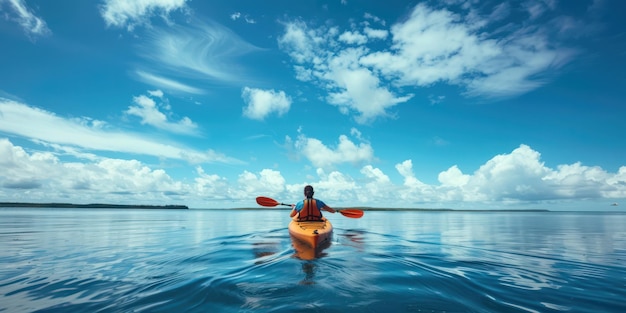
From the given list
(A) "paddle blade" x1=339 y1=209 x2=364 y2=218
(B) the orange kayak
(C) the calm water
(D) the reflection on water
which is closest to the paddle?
(A) "paddle blade" x1=339 y1=209 x2=364 y2=218

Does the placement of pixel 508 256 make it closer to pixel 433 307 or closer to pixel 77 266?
pixel 433 307

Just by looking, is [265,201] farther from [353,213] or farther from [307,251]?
[307,251]

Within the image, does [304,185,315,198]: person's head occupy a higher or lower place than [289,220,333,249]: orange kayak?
higher

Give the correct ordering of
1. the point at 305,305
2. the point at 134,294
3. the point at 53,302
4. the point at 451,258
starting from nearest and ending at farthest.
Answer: the point at 305,305 → the point at 53,302 → the point at 134,294 → the point at 451,258

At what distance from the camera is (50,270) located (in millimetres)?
9641

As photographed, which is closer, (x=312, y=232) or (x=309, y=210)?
(x=312, y=232)

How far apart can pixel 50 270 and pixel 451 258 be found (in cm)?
1500

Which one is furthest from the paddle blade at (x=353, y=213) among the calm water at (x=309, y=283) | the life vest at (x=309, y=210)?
the calm water at (x=309, y=283)

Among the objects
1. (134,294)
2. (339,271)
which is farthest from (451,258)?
(134,294)

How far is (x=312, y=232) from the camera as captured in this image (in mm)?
14648

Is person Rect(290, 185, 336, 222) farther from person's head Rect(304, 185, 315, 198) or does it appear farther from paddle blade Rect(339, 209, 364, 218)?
paddle blade Rect(339, 209, 364, 218)

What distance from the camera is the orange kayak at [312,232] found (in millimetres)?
14242

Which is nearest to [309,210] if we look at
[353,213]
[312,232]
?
[312,232]

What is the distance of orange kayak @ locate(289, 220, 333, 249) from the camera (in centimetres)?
1424
